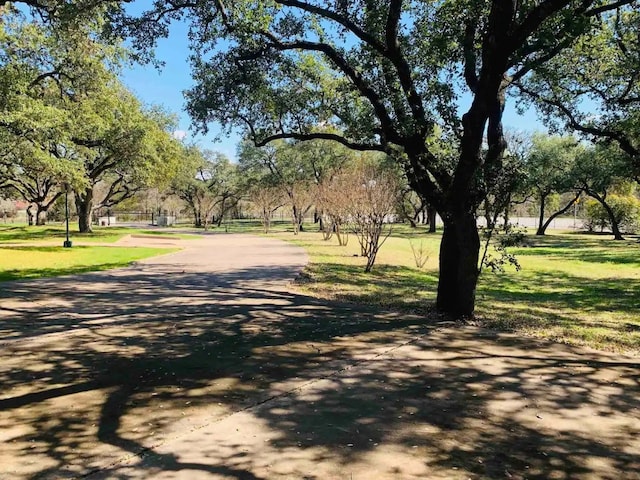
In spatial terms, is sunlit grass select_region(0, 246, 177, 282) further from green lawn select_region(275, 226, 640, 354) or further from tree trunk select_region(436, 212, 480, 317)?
tree trunk select_region(436, 212, 480, 317)

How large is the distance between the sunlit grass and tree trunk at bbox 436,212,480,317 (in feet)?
31.9

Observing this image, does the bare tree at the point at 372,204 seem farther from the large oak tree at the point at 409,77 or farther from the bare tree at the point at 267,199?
the bare tree at the point at 267,199

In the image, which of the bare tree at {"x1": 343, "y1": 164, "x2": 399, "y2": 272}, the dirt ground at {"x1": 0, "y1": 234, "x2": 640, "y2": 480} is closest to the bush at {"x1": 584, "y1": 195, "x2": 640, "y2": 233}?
the bare tree at {"x1": 343, "y1": 164, "x2": 399, "y2": 272}

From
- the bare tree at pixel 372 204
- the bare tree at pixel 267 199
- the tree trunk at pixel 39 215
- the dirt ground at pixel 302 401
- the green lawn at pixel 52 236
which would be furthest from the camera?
the tree trunk at pixel 39 215

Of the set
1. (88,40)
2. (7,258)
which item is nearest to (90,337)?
(88,40)

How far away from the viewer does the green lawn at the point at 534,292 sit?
726 cm

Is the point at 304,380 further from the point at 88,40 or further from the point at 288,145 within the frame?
the point at 288,145

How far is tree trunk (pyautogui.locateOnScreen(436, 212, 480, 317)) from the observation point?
24.3ft

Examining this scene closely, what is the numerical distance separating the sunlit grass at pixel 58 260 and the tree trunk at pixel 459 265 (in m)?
9.72

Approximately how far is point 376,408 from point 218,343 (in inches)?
104

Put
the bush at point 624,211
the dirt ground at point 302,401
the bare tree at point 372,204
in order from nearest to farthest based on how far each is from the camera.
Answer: the dirt ground at point 302,401, the bare tree at point 372,204, the bush at point 624,211

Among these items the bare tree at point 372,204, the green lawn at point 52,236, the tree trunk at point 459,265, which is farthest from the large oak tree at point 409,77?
the green lawn at point 52,236

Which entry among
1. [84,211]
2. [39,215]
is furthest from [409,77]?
[39,215]

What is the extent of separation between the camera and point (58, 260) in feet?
51.5
